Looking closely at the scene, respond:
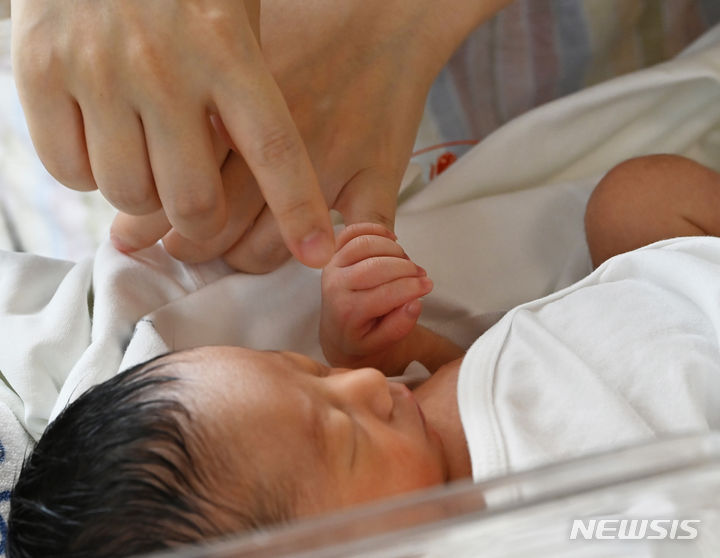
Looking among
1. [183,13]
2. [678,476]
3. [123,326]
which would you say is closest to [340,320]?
[123,326]

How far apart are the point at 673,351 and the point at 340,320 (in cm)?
29

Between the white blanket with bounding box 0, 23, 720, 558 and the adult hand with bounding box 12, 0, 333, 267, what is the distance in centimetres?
21

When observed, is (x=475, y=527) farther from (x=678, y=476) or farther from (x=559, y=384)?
(x=559, y=384)

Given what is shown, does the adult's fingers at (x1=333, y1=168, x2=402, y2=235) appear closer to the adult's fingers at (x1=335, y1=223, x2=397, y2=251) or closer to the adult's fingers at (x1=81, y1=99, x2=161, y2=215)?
the adult's fingers at (x1=335, y1=223, x2=397, y2=251)

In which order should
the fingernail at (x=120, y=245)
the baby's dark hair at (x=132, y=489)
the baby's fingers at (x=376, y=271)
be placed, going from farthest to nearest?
1. the fingernail at (x=120, y=245)
2. the baby's fingers at (x=376, y=271)
3. the baby's dark hair at (x=132, y=489)

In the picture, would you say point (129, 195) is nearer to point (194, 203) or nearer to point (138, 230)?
point (194, 203)

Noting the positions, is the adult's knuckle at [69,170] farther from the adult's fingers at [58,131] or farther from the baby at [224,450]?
the baby at [224,450]

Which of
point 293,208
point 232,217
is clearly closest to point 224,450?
point 293,208

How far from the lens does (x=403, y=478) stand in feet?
1.96

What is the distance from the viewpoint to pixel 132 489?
52cm

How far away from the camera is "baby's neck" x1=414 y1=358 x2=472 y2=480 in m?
0.67

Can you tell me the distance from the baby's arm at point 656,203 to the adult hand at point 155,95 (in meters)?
0.41

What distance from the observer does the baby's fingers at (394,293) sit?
0.73m

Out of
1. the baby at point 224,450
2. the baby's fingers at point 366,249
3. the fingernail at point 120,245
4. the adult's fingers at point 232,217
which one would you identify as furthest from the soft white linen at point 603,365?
the fingernail at point 120,245
